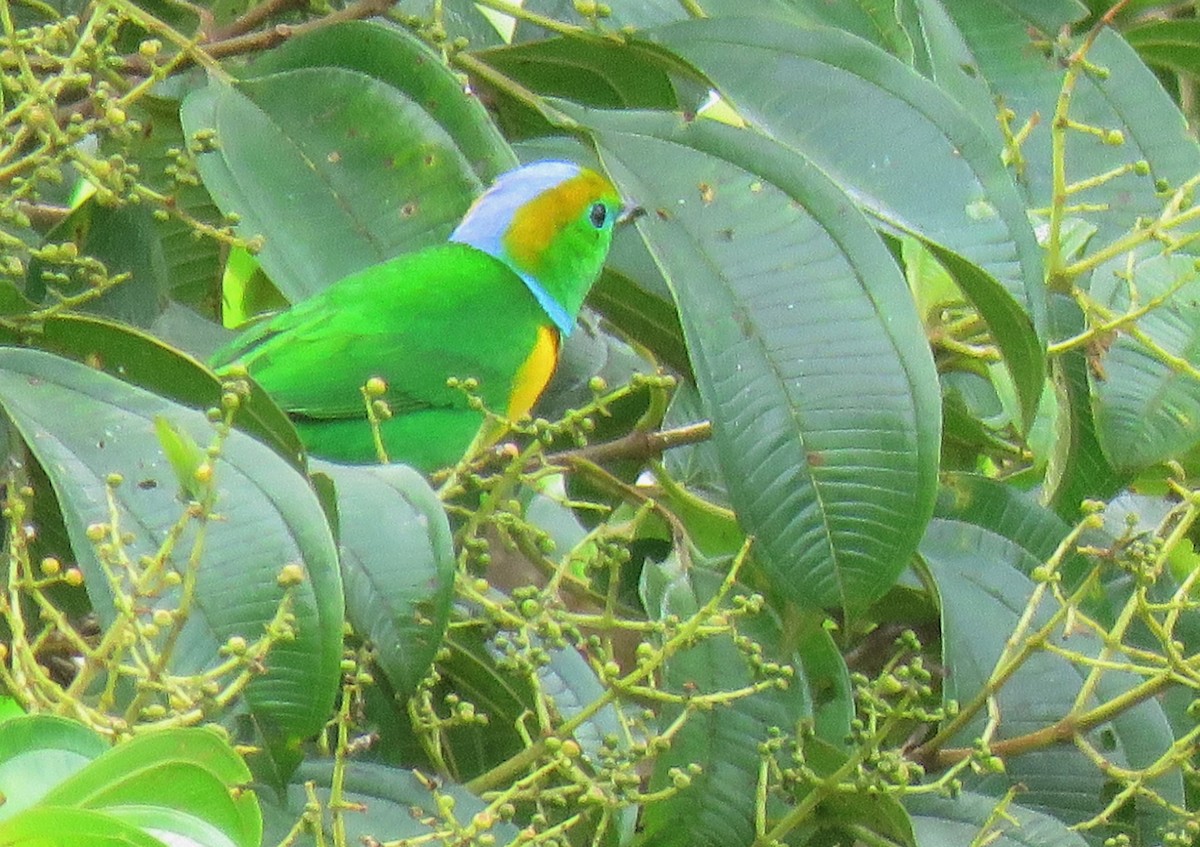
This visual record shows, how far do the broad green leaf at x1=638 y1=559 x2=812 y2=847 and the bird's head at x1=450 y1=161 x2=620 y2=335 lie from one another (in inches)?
45.6

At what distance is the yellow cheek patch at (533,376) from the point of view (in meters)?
2.68

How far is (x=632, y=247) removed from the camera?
2.21 m

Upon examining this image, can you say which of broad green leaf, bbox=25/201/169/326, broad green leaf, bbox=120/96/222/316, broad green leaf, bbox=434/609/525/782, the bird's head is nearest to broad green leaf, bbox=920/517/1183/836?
broad green leaf, bbox=434/609/525/782

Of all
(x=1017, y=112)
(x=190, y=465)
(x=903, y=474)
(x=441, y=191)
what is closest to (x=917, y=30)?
(x=1017, y=112)

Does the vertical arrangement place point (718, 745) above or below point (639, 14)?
below

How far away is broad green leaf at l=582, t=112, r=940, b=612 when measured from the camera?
5.23 feet

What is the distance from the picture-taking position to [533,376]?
2.71 m

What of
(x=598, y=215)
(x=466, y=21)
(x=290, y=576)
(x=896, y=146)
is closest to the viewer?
(x=290, y=576)

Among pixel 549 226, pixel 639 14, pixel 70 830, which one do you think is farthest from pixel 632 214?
pixel 70 830

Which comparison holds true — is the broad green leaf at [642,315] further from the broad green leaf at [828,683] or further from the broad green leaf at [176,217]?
the broad green leaf at [176,217]

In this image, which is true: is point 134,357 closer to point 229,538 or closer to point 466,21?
point 229,538

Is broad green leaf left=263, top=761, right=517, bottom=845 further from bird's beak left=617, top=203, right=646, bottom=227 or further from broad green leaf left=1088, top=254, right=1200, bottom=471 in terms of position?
broad green leaf left=1088, top=254, right=1200, bottom=471

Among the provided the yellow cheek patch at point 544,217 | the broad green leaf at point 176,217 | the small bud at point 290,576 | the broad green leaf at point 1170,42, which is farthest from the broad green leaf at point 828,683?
the yellow cheek patch at point 544,217

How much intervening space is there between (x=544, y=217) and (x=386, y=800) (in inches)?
60.1
